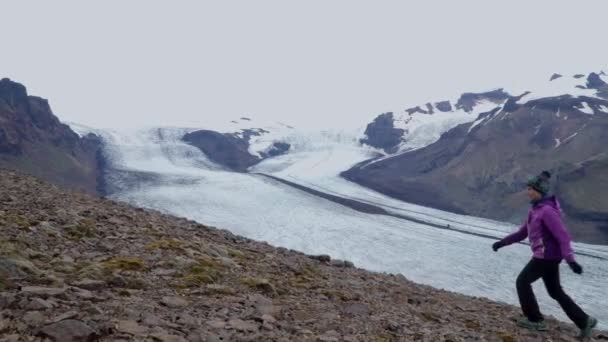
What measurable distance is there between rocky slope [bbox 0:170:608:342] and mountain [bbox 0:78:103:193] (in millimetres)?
75767

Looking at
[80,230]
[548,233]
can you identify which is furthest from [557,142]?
[80,230]

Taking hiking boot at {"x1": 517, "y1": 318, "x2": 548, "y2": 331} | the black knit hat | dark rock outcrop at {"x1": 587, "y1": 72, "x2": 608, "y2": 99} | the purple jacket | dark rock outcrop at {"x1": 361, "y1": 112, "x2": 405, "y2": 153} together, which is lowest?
hiking boot at {"x1": 517, "y1": 318, "x2": 548, "y2": 331}

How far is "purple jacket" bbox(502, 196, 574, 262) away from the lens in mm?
6230

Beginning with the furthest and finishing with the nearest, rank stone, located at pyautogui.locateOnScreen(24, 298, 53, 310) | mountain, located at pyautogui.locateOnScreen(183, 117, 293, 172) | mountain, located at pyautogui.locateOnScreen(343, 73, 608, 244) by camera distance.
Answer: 1. mountain, located at pyautogui.locateOnScreen(183, 117, 293, 172)
2. mountain, located at pyautogui.locateOnScreen(343, 73, 608, 244)
3. stone, located at pyautogui.locateOnScreen(24, 298, 53, 310)

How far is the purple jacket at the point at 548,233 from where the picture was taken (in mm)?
6230

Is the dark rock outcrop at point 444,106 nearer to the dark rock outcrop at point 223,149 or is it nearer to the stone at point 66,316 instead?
the dark rock outcrop at point 223,149

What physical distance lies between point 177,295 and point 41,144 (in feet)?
362

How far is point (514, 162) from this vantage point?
4870 inches

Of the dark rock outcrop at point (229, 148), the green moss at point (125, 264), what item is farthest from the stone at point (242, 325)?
the dark rock outcrop at point (229, 148)

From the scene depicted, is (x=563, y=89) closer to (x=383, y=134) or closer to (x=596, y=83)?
(x=596, y=83)

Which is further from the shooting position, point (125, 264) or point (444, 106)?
point (444, 106)

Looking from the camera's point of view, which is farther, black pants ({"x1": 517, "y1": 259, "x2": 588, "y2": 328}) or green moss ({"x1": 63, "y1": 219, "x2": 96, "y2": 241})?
green moss ({"x1": 63, "y1": 219, "x2": 96, "y2": 241})

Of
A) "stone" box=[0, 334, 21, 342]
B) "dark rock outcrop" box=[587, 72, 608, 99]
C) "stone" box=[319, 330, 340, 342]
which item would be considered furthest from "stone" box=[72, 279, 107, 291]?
"dark rock outcrop" box=[587, 72, 608, 99]

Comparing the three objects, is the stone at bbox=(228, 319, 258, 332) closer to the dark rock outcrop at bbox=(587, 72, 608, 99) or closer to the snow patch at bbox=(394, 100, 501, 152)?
the snow patch at bbox=(394, 100, 501, 152)
